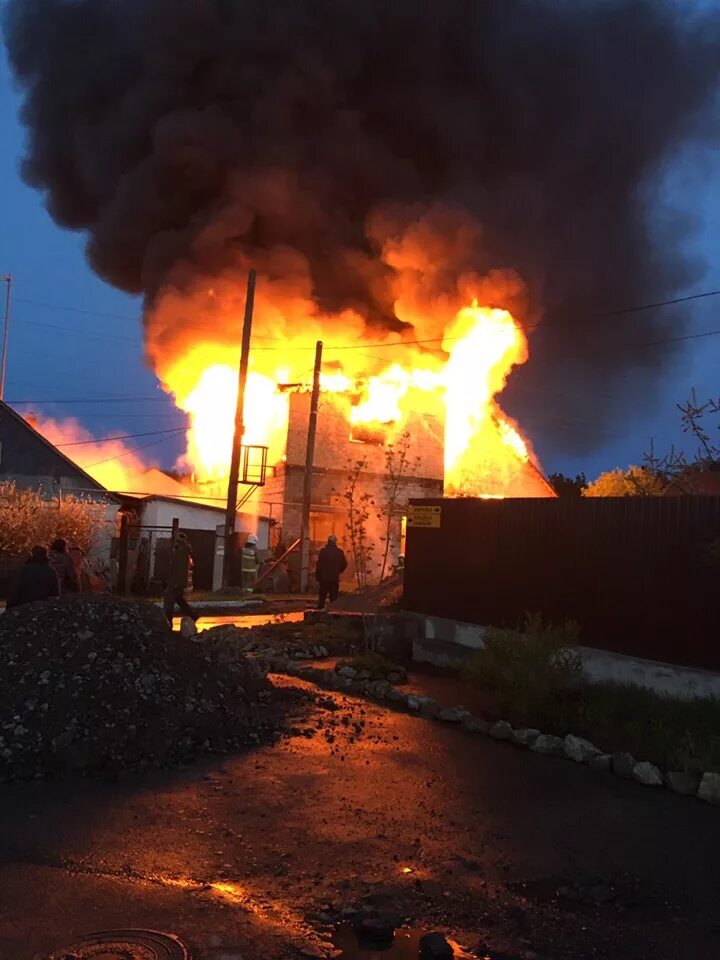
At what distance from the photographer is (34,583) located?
8203mm

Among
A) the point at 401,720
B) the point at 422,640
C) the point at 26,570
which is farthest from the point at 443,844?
the point at 422,640

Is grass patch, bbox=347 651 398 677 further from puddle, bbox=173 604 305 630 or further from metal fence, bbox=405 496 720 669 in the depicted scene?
puddle, bbox=173 604 305 630

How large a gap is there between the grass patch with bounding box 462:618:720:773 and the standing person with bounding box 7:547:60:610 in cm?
467

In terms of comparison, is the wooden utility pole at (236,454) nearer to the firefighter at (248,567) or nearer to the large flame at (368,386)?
the firefighter at (248,567)

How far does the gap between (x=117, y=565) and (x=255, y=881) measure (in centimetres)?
1702

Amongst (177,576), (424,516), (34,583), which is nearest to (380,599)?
(424,516)

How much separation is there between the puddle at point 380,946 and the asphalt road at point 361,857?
0.08 meters

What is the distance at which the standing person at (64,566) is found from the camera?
9.99 m

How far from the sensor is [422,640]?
35.9 ft

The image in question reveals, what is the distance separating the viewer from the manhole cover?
2938 mm

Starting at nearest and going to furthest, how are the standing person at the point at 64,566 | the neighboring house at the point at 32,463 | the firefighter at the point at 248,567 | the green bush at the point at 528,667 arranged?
the green bush at the point at 528,667 < the standing person at the point at 64,566 < the firefighter at the point at 248,567 < the neighboring house at the point at 32,463

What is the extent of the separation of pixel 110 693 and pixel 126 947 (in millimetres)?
3009

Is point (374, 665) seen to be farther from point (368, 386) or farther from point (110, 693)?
point (368, 386)

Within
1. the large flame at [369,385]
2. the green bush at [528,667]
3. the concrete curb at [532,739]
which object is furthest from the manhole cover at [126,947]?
the large flame at [369,385]
